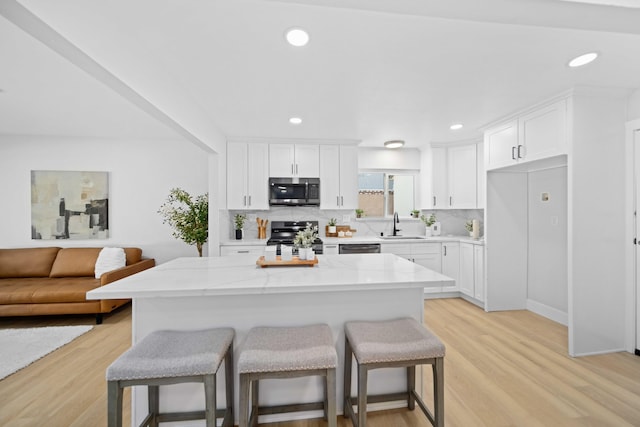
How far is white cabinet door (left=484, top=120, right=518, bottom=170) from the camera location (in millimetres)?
3143

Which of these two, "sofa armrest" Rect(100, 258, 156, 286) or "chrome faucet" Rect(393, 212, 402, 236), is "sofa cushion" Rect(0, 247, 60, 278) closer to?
"sofa armrest" Rect(100, 258, 156, 286)

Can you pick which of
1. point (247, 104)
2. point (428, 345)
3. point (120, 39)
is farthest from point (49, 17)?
point (428, 345)

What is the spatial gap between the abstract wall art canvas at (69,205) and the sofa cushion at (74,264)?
34 cm

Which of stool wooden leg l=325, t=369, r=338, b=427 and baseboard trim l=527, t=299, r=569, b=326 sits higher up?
stool wooden leg l=325, t=369, r=338, b=427

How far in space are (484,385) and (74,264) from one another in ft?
15.9

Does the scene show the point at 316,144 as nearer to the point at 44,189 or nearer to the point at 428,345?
the point at 428,345

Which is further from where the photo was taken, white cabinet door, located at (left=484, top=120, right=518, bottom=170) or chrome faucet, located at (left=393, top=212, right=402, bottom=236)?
chrome faucet, located at (left=393, top=212, right=402, bottom=236)

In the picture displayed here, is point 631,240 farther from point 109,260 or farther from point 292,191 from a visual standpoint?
point 109,260

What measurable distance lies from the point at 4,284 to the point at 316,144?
428 cm

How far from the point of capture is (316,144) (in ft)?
13.8

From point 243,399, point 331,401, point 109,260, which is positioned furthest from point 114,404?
point 109,260

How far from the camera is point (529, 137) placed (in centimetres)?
295

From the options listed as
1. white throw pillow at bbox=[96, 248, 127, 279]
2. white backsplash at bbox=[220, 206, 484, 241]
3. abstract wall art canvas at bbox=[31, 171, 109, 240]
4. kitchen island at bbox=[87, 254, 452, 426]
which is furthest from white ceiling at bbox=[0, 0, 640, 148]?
white throw pillow at bbox=[96, 248, 127, 279]

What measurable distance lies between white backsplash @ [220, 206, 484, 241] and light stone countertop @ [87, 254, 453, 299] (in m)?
2.34
